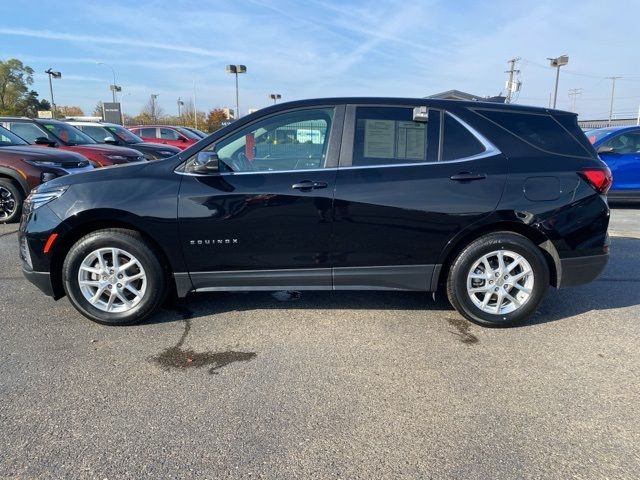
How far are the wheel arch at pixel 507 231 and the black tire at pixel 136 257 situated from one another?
2.27m

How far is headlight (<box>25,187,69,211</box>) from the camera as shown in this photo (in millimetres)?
3529

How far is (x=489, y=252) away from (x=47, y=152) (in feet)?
24.4

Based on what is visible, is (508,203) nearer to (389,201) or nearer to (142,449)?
(389,201)

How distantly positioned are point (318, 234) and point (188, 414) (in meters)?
1.59

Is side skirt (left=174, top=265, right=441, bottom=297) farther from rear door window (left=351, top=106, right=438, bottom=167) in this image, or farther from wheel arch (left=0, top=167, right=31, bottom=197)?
wheel arch (left=0, top=167, right=31, bottom=197)

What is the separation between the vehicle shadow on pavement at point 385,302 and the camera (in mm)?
3922

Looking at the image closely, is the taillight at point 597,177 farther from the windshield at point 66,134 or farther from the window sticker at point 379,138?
the windshield at point 66,134

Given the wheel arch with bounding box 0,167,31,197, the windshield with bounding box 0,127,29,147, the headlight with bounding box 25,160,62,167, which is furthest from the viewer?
the windshield with bounding box 0,127,29,147

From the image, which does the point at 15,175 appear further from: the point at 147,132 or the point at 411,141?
the point at 147,132

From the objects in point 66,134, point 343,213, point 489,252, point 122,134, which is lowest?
point 489,252

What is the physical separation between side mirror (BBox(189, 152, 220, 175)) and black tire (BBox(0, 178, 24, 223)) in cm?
551

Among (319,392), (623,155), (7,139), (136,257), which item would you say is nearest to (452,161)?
(319,392)

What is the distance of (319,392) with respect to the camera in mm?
2719

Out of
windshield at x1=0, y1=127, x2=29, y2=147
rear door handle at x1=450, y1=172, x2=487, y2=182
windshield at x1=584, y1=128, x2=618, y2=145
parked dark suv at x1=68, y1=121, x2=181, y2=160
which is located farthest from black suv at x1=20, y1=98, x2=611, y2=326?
parked dark suv at x1=68, y1=121, x2=181, y2=160
